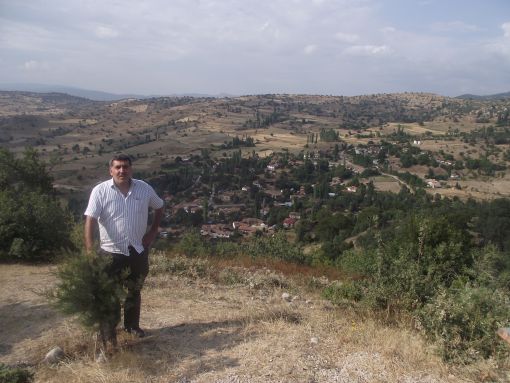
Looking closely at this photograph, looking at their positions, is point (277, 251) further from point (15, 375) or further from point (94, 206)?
point (15, 375)

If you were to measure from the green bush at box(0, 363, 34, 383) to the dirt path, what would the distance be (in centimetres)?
13

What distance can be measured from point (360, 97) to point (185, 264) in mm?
150924

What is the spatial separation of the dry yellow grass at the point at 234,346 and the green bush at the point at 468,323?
0.15m

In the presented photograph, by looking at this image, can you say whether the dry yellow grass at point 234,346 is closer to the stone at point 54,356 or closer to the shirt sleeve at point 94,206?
the stone at point 54,356

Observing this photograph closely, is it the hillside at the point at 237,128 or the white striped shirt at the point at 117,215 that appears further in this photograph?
the hillside at the point at 237,128

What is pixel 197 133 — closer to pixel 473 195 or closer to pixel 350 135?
pixel 350 135

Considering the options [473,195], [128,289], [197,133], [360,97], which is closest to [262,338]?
[128,289]

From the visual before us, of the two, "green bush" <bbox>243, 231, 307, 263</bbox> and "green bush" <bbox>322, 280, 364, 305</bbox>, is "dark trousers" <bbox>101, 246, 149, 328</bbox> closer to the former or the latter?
"green bush" <bbox>322, 280, 364, 305</bbox>

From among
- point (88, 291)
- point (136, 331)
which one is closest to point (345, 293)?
point (136, 331)

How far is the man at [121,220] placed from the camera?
3.64 meters

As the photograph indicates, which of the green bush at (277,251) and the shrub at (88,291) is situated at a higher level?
the shrub at (88,291)

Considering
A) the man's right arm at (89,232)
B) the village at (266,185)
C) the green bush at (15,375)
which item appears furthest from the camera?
the village at (266,185)

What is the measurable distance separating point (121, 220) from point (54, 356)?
1.39 m

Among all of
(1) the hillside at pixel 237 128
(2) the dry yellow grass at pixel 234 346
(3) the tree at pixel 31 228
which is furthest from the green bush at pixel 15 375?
(1) the hillside at pixel 237 128
